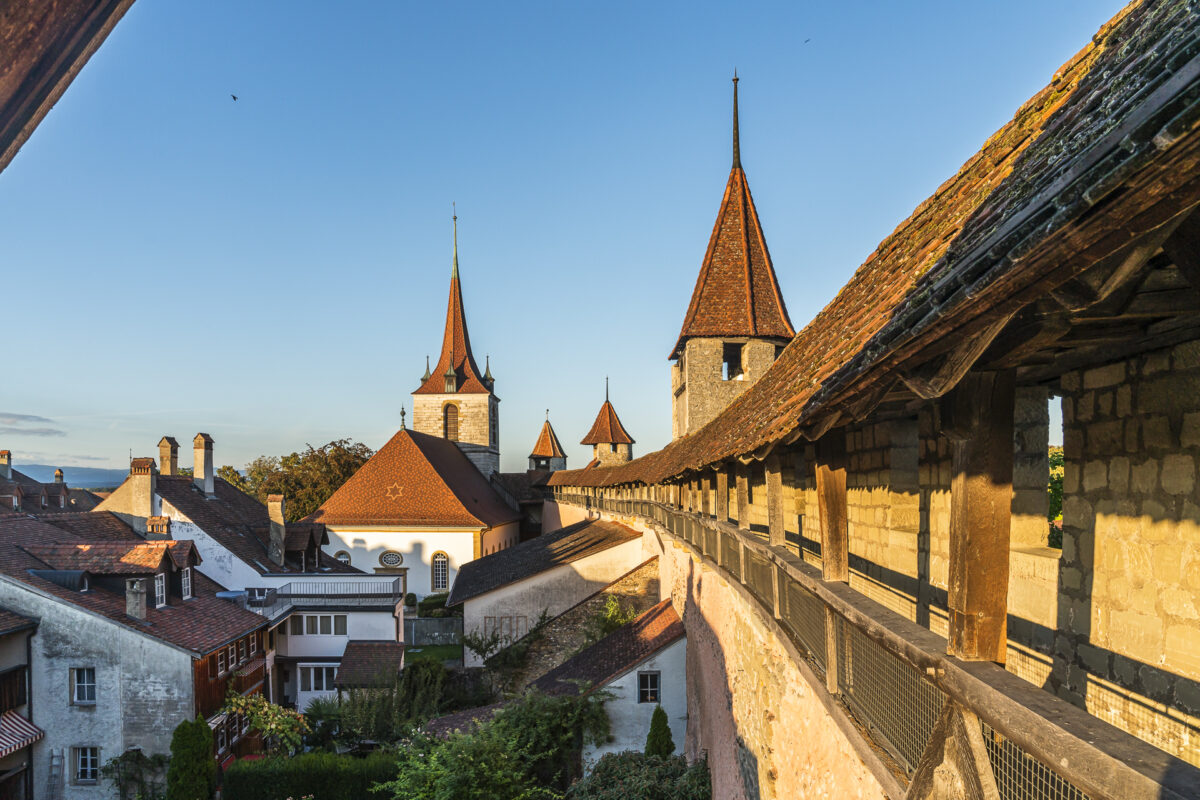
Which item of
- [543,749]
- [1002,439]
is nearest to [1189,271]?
[1002,439]

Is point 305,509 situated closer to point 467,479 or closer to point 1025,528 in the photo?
point 467,479

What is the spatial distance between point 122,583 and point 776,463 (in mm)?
19088

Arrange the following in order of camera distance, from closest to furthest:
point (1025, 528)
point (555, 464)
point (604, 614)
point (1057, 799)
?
point (1057, 799), point (1025, 528), point (604, 614), point (555, 464)

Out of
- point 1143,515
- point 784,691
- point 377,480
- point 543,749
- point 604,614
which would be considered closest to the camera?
point 1143,515

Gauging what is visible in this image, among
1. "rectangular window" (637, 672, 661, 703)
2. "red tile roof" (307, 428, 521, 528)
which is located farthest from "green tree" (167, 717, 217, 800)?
"red tile roof" (307, 428, 521, 528)

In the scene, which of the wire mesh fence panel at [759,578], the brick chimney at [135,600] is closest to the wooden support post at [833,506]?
the wire mesh fence panel at [759,578]

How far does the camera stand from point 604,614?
71.7ft

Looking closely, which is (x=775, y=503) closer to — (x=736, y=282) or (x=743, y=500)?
(x=743, y=500)

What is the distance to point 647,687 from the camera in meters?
15.8

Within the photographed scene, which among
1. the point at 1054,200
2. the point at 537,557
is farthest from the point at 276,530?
the point at 1054,200

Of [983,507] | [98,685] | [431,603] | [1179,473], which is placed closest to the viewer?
[1179,473]

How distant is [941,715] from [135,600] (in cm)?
1982

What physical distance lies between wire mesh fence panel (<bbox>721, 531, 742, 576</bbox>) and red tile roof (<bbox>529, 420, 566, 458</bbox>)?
55.6m

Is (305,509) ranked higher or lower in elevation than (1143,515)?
lower
